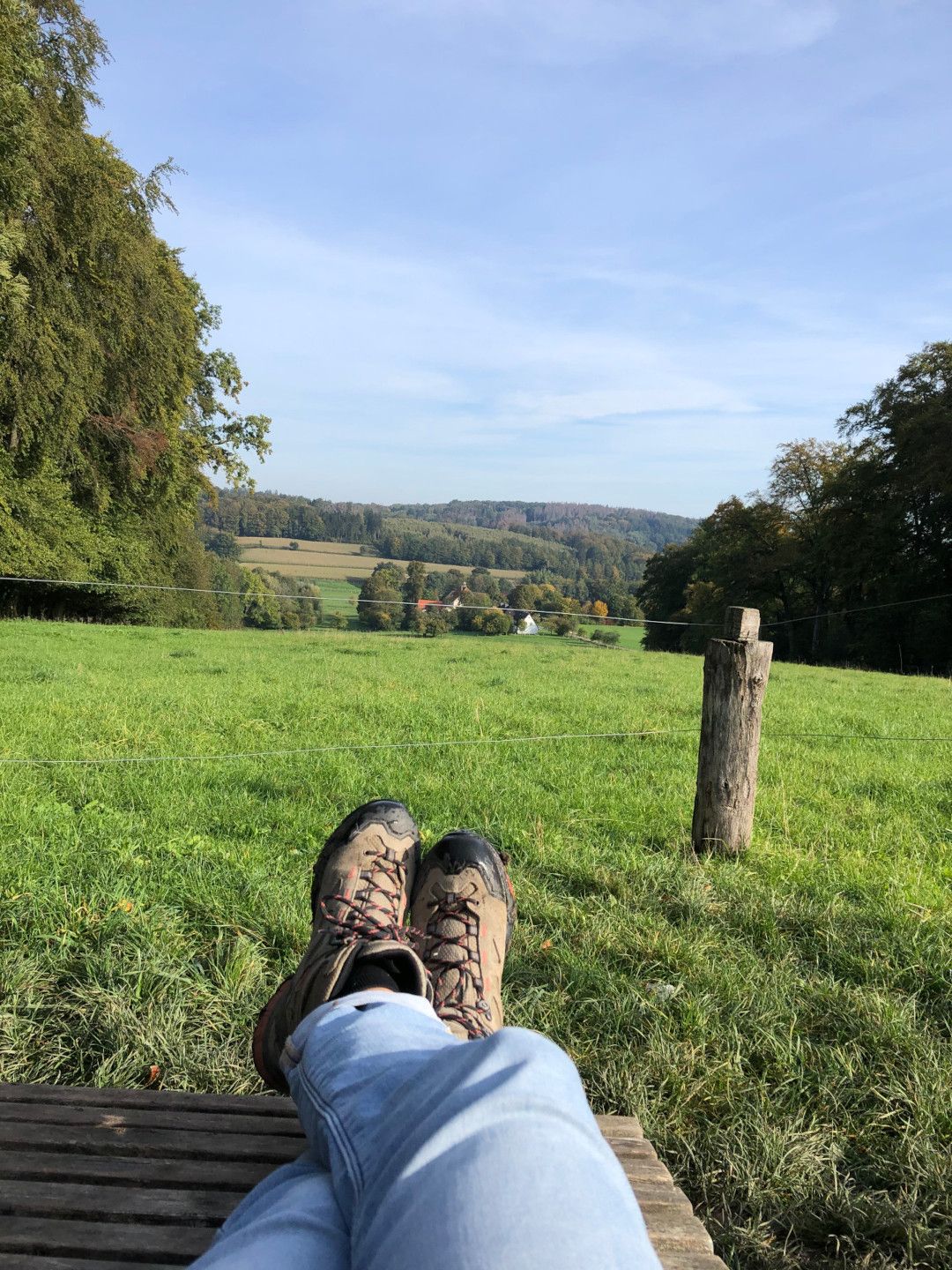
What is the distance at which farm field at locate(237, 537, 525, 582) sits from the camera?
25.4 meters

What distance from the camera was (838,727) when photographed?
314 inches

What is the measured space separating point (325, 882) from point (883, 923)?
2.22m

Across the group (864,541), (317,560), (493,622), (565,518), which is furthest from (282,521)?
(565,518)

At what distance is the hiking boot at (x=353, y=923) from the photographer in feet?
5.18

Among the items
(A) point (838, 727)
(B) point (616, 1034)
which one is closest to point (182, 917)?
(B) point (616, 1034)

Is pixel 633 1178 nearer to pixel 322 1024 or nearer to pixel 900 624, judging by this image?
pixel 322 1024

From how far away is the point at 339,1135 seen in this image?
3.59 ft

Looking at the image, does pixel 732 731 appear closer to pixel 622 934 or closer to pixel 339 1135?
pixel 622 934

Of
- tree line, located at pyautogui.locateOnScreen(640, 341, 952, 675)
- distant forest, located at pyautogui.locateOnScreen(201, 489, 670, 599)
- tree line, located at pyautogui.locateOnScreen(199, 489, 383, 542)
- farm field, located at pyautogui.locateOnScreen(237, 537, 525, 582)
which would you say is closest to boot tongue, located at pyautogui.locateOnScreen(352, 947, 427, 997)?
farm field, located at pyautogui.locateOnScreen(237, 537, 525, 582)

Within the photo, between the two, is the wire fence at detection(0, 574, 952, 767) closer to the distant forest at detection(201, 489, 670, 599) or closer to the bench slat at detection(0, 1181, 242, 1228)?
the bench slat at detection(0, 1181, 242, 1228)

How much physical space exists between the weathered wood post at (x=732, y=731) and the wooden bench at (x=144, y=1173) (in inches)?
89.6

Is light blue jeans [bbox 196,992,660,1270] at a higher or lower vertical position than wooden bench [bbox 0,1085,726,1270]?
higher

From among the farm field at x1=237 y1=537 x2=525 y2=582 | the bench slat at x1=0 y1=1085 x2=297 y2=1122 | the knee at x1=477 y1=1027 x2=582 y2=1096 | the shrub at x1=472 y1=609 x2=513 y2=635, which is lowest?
the bench slat at x1=0 y1=1085 x2=297 y2=1122

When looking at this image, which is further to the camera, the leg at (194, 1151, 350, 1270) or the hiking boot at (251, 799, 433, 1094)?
the hiking boot at (251, 799, 433, 1094)
